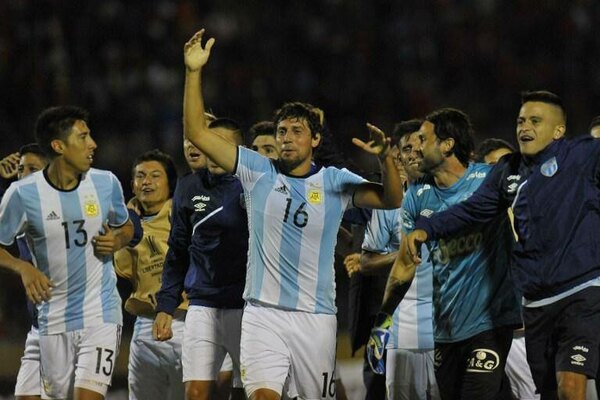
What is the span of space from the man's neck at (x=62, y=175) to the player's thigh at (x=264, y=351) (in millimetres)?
1664

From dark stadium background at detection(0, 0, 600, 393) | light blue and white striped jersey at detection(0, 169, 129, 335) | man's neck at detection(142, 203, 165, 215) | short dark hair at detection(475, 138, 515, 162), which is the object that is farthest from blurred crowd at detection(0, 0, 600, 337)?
light blue and white striped jersey at detection(0, 169, 129, 335)

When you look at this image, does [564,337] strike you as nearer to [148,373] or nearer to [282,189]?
[282,189]

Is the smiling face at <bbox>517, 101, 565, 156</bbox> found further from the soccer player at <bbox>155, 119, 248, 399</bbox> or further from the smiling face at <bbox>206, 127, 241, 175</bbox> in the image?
the smiling face at <bbox>206, 127, 241, 175</bbox>

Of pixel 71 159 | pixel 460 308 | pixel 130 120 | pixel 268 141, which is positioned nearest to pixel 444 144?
pixel 460 308

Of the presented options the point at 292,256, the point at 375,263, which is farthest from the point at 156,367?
the point at 292,256

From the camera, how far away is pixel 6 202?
8.19m

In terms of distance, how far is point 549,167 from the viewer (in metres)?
7.07

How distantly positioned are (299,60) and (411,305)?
10103 mm

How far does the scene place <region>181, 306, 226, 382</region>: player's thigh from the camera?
27.7 feet

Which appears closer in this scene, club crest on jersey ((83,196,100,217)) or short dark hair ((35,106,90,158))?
club crest on jersey ((83,196,100,217))

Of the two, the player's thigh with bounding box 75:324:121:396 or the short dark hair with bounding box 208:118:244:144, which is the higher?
the short dark hair with bounding box 208:118:244:144

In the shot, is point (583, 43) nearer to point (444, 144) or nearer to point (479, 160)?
point (479, 160)

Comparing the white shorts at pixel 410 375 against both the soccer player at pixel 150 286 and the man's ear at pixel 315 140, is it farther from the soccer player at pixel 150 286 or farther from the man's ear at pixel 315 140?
the soccer player at pixel 150 286

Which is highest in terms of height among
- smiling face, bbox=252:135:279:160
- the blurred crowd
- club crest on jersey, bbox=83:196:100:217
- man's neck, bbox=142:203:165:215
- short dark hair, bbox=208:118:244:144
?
the blurred crowd
